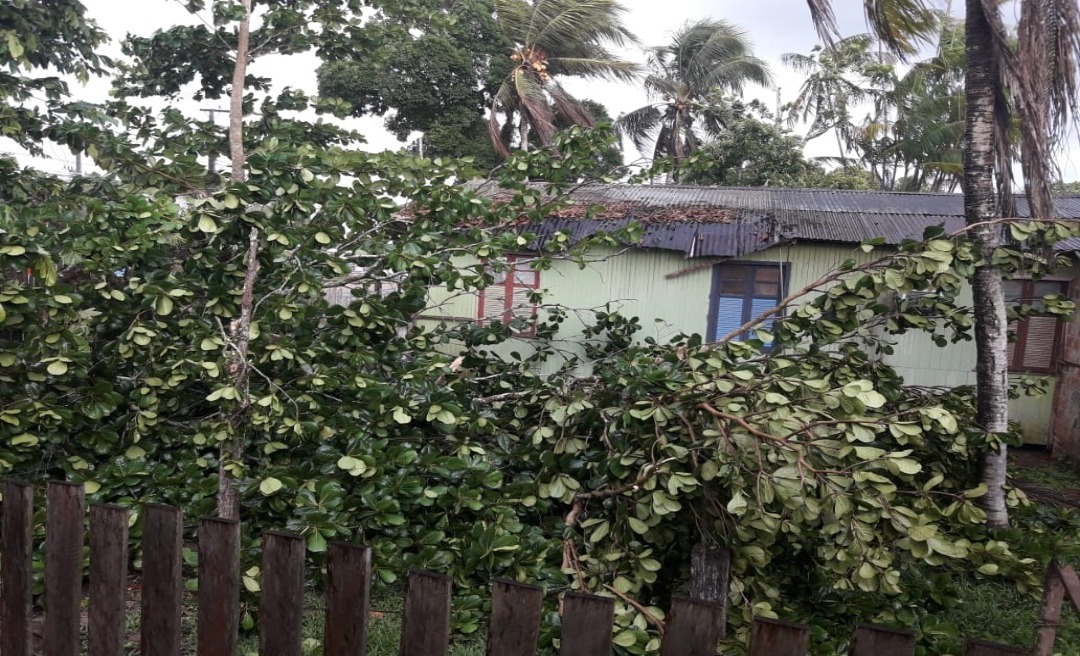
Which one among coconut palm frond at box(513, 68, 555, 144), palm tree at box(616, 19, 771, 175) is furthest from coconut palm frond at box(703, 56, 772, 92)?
coconut palm frond at box(513, 68, 555, 144)

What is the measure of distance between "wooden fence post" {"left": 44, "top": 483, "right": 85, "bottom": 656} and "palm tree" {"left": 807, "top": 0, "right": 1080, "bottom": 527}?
437 centimetres

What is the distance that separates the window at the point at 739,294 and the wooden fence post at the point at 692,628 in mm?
7018

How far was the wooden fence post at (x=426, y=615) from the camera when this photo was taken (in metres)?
1.34

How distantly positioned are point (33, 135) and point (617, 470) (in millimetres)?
4908

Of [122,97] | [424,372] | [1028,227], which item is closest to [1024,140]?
[1028,227]

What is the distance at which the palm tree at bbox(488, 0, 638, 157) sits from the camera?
17500 mm

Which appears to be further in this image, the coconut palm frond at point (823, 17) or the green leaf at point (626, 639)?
the coconut palm frond at point (823, 17)

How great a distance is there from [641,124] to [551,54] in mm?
4178

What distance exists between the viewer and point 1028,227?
13.3 ft

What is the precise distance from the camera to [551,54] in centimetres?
1888

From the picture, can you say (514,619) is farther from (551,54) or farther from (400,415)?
(551,54)

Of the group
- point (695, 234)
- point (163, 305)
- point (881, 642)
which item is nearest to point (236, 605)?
point (881, 642)

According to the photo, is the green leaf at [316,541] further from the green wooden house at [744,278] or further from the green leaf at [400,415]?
the green wooden house at [744,278]

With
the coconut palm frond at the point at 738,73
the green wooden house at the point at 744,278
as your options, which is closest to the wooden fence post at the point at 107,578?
the green wooden house at the point at 744,278
